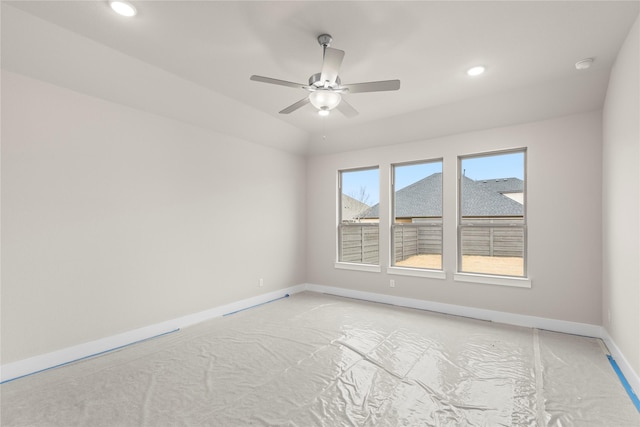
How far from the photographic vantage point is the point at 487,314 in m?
4.09

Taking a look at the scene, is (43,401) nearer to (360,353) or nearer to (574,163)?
(360,353)

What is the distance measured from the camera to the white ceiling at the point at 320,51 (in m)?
2.25

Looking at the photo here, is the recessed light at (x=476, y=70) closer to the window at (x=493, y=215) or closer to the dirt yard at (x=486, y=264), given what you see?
the window at (x=493, y=215)

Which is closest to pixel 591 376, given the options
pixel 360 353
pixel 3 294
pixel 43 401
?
pixel 360 353

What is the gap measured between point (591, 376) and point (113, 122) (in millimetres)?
5186

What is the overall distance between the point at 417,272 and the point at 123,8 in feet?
15.0

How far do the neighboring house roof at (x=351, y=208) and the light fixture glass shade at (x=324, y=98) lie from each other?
291 cm

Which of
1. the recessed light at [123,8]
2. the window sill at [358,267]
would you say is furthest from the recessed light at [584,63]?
the recessed light at [123,8]

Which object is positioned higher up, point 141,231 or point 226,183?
point 226,183

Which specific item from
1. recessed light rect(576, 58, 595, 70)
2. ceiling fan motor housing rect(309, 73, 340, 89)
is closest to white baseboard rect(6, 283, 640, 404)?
recessed light rect(576, 58, 595, 70)

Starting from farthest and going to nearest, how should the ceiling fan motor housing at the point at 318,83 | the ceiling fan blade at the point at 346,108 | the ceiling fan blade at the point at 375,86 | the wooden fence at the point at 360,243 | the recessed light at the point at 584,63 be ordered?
the wooden fence at the point at 360,243
the ceiling fan blade at the point at 346,108
the recessed light at the point at 584,63
the ceiling fan motor housing at the point at 318,83
the ceiling fan blade at the point at 375,86

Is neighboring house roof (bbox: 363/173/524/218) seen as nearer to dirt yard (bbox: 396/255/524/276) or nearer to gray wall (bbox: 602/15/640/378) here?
dirt yard (bbox: 396/255/524/276)

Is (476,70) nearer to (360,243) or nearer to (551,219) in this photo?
(551,219)

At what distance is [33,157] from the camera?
2703mm
